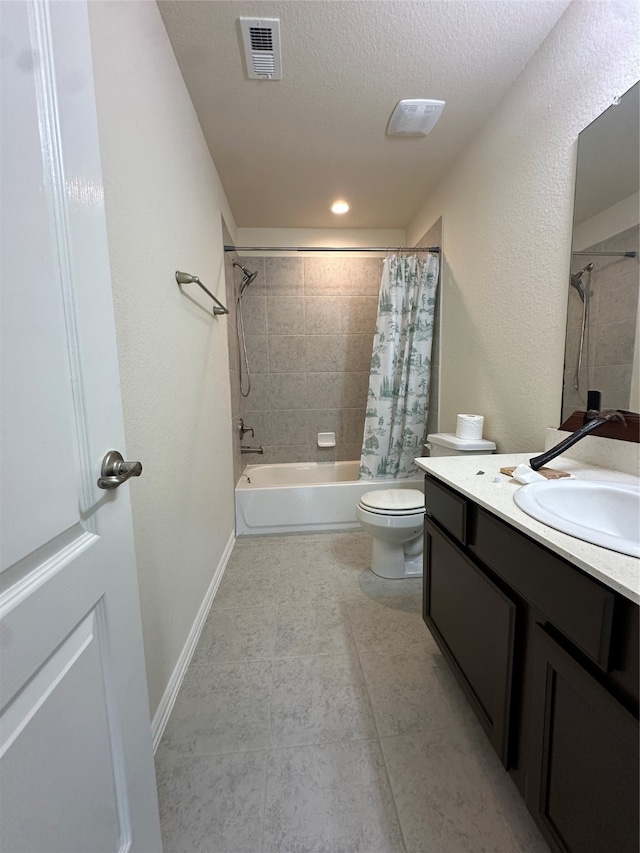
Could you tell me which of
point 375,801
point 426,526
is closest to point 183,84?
point 426,526

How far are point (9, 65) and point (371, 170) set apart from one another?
218 centimetres

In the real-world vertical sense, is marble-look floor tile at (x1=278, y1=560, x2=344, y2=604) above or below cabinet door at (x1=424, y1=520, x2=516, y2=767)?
below

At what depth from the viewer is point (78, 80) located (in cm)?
55

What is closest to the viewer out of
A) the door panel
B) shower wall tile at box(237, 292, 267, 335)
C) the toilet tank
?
the door panel

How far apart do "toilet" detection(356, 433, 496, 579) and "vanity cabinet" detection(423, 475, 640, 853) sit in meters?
0.73

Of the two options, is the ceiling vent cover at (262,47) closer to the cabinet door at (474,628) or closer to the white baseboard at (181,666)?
the cabinet door at (474,628)

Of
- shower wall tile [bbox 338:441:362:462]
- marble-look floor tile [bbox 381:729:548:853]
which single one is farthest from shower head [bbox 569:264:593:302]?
shower wall tile [bbox 338:441:362:462]

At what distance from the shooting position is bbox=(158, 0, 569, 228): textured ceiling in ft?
3.95

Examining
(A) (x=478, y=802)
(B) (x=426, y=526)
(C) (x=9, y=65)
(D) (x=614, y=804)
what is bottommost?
(A) (x=478, y=802)

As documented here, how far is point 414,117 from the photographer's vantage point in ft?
5.42

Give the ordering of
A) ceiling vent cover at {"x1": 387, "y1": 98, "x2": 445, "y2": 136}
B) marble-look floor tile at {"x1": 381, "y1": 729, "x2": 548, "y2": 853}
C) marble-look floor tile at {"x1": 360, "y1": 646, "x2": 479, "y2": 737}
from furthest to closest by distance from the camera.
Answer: ceiling vent cover at {"x1": 387, "y1": 98, "x2": 445, "y2": 136} < marble-look floor tile at {"x1": 360, "y1": 646, "x2": 479, "y2": 737} < marble-look floor tile at {"x1": 381, "y1": 729, "x2": 548, "y2": 853}

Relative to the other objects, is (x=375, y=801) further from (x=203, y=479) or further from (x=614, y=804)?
(x=203, y=479)

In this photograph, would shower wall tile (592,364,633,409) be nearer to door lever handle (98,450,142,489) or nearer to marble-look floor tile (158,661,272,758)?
door lever handle (98,450,142,489)

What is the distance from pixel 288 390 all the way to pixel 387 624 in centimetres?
208
